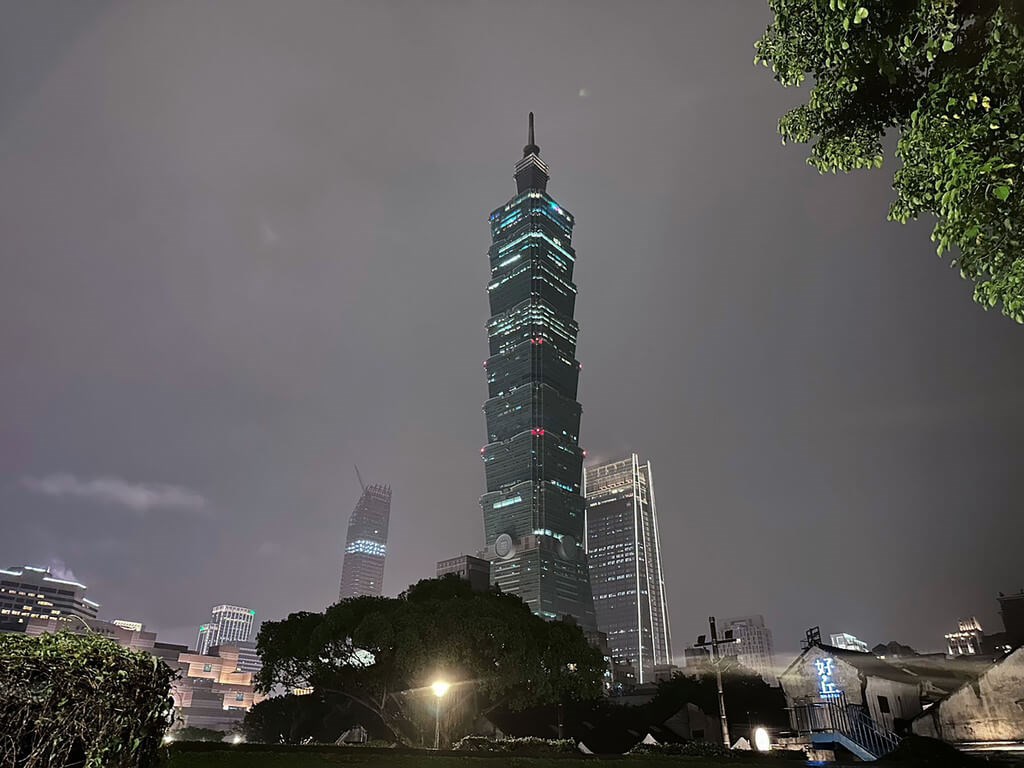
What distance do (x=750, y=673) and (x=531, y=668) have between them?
32.2 m

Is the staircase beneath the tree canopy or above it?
beneath

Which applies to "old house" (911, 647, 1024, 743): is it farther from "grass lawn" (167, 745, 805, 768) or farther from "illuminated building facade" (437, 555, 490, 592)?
"illuminated building facade" (437, 555, 490, 592)

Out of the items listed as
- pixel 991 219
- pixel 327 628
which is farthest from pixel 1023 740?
pixel 327 628

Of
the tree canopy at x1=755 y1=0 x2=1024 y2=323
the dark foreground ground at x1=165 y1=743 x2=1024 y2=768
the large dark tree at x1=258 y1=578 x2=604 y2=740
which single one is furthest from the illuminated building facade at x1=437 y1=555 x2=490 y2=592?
the tree canopy at x1=755 y1=0 x2=1024 y2=323

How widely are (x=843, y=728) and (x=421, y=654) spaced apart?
21.8 m

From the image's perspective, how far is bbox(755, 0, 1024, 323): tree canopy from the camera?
8.30 m

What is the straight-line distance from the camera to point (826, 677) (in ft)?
118

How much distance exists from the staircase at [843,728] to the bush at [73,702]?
32.1 m

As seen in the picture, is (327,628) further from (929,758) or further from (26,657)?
(26,657)

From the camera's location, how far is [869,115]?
11023 mm

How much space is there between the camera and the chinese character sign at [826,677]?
35.3 m

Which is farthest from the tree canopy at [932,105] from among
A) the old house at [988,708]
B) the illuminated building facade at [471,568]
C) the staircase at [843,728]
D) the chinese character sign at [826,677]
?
the illuminated building facade at [471,568]

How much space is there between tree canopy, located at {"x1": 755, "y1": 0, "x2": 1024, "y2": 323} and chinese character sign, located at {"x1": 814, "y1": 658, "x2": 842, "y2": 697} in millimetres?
33686

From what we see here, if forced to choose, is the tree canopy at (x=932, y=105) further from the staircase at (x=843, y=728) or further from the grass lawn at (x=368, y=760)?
the staircase at (x=843, y=728)
